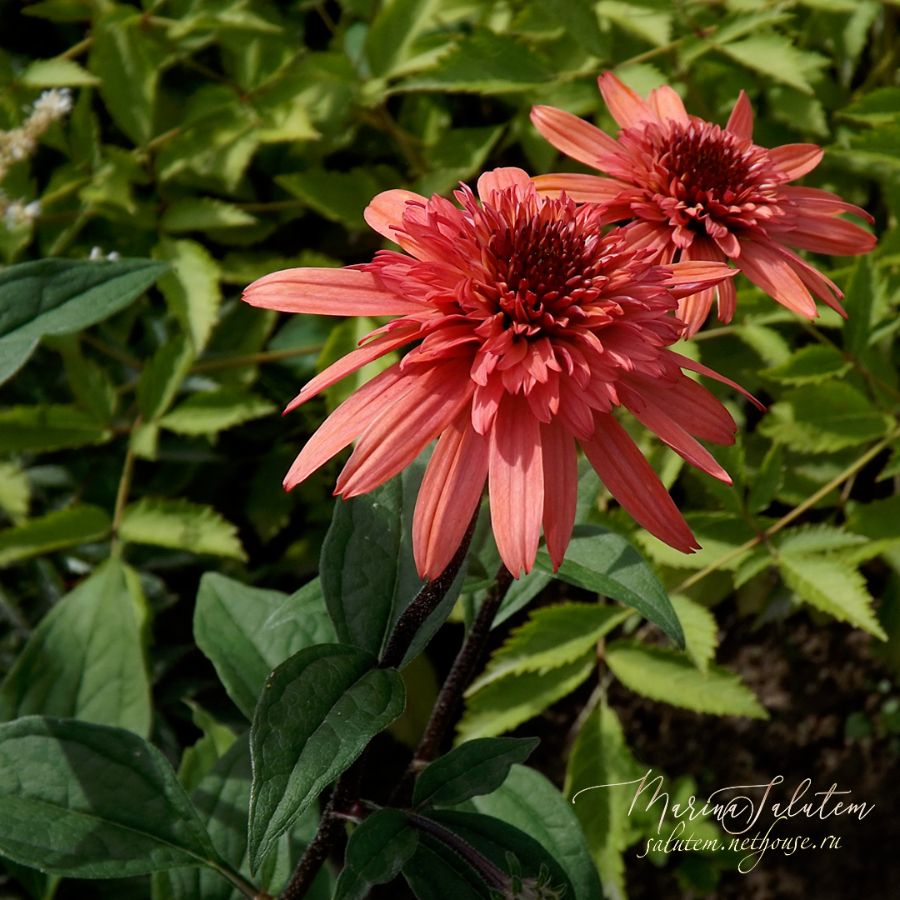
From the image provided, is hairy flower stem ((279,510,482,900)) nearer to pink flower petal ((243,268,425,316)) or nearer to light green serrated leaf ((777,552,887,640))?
pink flower petal ((243,268,425,316))

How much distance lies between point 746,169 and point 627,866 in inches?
51.1

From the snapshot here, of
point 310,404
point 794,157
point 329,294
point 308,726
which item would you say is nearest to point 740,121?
point 794,157

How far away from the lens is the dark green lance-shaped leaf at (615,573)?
0.87 metres

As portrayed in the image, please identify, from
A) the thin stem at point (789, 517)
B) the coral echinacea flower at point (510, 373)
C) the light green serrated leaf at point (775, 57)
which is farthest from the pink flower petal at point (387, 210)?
the light green serrated leaf at point (775, 57)

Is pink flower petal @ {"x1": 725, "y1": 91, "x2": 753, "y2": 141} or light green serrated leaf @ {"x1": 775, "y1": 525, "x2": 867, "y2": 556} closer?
pink flower petal @ {"x1": 725, "y1": 91, "x2": 753, "y2": 141}

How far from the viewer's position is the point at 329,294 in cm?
76

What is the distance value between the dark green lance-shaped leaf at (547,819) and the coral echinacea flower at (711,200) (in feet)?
1.89

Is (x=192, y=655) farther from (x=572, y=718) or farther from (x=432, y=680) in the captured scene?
(x=572, y=718)

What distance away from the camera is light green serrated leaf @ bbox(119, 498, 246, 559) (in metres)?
1.44

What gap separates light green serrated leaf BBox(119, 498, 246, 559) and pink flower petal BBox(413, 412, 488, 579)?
774 mm

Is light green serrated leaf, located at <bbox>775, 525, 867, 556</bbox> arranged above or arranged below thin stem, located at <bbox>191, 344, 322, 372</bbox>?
below

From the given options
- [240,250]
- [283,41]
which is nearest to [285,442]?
[240,250]

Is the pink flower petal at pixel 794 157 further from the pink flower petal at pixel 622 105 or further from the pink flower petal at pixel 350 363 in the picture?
the pink flower petal at pixel 350 363

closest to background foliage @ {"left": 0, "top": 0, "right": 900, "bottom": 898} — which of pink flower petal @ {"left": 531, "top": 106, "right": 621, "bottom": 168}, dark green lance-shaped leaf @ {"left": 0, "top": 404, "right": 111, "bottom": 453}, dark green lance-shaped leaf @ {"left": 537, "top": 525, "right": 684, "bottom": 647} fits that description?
dark green lance-shaped leaf @ {"left": 0, "top": 404, "right": 111, "bottom": 453}
